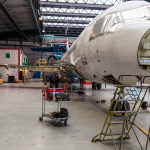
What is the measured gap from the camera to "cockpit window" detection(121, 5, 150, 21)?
5.49 m

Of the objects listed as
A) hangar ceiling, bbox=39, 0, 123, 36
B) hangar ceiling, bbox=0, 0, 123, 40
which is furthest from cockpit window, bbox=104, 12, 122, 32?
hangar ceiling, bbox=39, 0, 123, 36

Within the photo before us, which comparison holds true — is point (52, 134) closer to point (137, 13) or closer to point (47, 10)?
point (137, 13)

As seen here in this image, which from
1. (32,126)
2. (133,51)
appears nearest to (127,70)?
(133,51)

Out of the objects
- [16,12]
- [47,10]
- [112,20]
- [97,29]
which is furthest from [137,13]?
[47,10]

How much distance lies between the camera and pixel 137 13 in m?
5.60

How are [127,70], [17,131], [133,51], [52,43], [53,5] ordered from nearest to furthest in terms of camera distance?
1. [133,51]
2. [127,70]
3. [17,131]
4. [53,5]
5. [52,43]

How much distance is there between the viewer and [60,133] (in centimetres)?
515

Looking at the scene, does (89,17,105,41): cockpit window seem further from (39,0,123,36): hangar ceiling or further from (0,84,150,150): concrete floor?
(39,0,123,36): hangar ceiling

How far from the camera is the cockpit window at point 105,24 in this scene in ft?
18.7

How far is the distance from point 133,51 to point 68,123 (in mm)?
3273

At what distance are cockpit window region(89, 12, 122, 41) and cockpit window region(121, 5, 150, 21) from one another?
0.21 m

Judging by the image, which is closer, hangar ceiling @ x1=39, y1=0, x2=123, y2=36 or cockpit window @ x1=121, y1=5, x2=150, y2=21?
cockpit window @ x1=121, y1=5, x2=150, y2=21

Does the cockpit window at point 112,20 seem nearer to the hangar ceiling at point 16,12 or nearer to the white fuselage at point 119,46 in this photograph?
the white fuselage at point 119,46

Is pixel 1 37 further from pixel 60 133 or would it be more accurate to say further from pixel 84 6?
pixel 60 133
